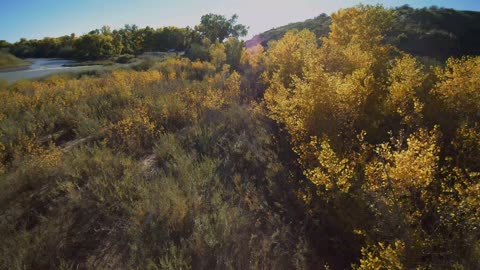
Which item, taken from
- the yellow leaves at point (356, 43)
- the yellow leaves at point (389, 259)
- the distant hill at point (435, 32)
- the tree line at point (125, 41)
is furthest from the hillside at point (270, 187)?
the tree line at point (125, 41)

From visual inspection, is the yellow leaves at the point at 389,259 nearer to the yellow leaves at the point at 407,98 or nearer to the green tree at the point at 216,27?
the yellow leaves at the point at 407,98

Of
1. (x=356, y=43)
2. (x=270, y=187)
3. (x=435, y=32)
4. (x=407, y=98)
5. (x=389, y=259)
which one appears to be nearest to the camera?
(x=389, y=259)

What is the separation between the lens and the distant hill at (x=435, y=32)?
2614 centimetres

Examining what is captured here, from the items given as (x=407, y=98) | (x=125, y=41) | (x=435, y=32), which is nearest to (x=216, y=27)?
(x=125, y=41)

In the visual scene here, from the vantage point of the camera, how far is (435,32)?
27.7m

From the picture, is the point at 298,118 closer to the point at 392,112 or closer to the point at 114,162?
the point at 392,112

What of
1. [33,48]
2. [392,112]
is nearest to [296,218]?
[392,112]

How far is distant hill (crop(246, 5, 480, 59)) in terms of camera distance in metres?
26.1

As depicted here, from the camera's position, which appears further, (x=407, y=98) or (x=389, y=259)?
(x=407, y=98)

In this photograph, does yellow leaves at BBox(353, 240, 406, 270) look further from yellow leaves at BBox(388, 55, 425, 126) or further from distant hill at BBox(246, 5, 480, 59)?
distant hill at BBox(246, 5, 480, 59)

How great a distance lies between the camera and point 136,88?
991cm

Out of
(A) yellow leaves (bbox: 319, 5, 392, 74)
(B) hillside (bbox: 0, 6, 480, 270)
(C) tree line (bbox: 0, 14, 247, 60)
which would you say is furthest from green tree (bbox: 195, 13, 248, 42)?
(B) hillside (bbox: 0, 6, 480, 270)

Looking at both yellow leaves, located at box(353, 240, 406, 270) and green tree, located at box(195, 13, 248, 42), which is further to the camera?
green tree, located at box(195, 13, 248, 42)

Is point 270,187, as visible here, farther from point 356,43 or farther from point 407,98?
point 356,43
